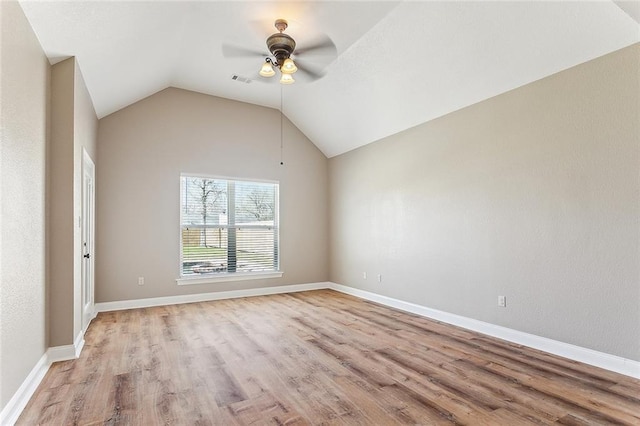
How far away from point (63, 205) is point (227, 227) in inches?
124

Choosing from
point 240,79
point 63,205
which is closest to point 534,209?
point 240,79

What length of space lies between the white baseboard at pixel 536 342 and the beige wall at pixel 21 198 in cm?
435

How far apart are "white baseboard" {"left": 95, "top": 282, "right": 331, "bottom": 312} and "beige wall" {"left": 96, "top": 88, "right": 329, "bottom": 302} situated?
8 cm

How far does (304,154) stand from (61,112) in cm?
435

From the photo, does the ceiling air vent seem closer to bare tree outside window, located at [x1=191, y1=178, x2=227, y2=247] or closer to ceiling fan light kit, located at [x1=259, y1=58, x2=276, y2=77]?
bare tree outside window, located at [x1=191, y1=178, x2=227, y2=247]

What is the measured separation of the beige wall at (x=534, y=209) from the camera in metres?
2.98

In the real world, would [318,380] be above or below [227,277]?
below

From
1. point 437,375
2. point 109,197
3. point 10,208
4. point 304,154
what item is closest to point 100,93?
point 109,197

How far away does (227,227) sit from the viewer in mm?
6258

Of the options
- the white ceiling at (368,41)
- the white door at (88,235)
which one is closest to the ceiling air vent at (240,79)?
the white ceiling at (368,41)

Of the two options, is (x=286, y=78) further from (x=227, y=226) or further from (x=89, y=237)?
(x=227, y=226)

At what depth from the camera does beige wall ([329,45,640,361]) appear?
117 inches

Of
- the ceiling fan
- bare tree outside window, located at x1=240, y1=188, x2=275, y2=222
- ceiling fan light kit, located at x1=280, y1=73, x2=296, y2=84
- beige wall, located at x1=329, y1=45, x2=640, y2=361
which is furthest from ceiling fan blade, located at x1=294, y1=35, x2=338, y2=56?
bare tree outside window, located at x1=240, y1=188, x2=275, y2=222

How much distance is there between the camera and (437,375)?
2865 millimetres
